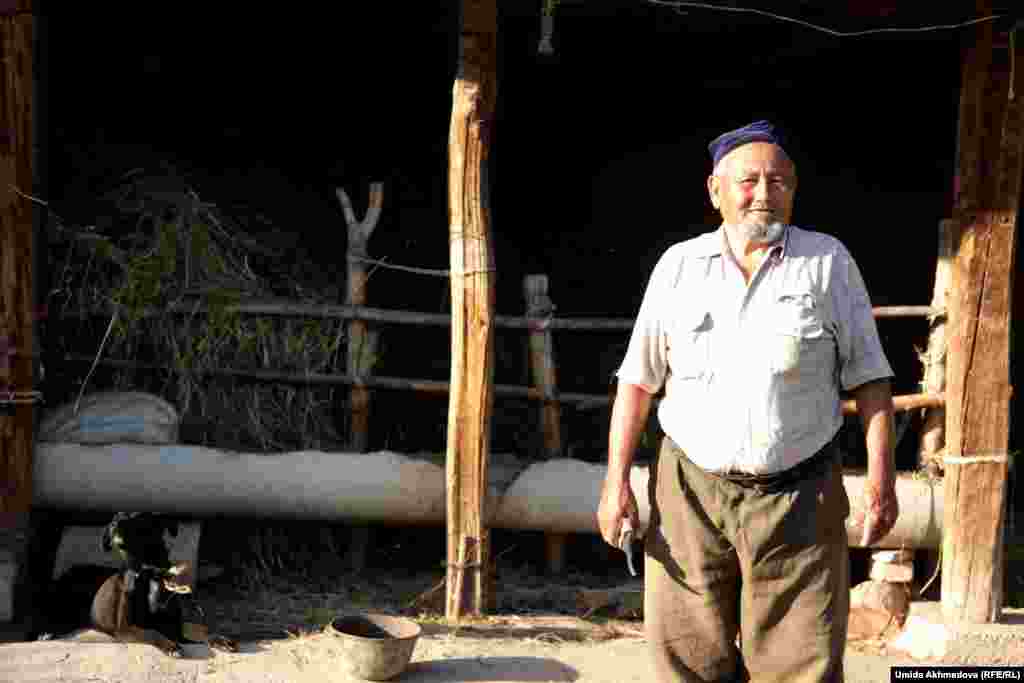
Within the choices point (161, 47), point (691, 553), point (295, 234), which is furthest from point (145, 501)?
point (691, 553)

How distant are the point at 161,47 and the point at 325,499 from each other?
2878 mm

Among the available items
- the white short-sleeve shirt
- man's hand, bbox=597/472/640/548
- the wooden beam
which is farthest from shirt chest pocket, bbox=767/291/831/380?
the wooden beam

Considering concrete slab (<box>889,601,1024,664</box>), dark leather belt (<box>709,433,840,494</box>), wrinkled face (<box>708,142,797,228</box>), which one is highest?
wrinkled face (<box>708,142,797,228</box>)

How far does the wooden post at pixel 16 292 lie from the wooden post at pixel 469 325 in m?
1.90

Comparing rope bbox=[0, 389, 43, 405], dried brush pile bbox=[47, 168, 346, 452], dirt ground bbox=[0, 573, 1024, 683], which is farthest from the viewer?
dried brush pile bbox=[47, 168, 346, 452]

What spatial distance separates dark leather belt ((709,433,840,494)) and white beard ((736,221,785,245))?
57 cm

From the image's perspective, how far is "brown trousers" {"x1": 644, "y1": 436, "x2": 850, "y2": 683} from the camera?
2.98m

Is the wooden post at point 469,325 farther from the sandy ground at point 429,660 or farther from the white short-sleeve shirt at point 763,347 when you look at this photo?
the white short-sleeve shirt at point 763,347

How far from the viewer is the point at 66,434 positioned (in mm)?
5324

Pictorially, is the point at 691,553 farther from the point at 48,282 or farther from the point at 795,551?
the point at 48,282

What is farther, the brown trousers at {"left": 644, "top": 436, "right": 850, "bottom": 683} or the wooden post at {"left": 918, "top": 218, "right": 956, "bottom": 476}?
the wooden post at {"left": 918, "top": 218, "right": 956, "bottom": 476}

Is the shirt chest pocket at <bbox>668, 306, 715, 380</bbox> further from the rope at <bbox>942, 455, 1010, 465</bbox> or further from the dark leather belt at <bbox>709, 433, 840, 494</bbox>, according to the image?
the rope at <bbox>942, 455, 1010, 465</bbox>

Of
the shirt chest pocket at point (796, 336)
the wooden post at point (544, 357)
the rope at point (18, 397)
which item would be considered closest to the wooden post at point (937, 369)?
the wooden post at point (544, 357)

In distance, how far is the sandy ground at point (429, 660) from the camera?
435 centimetres
